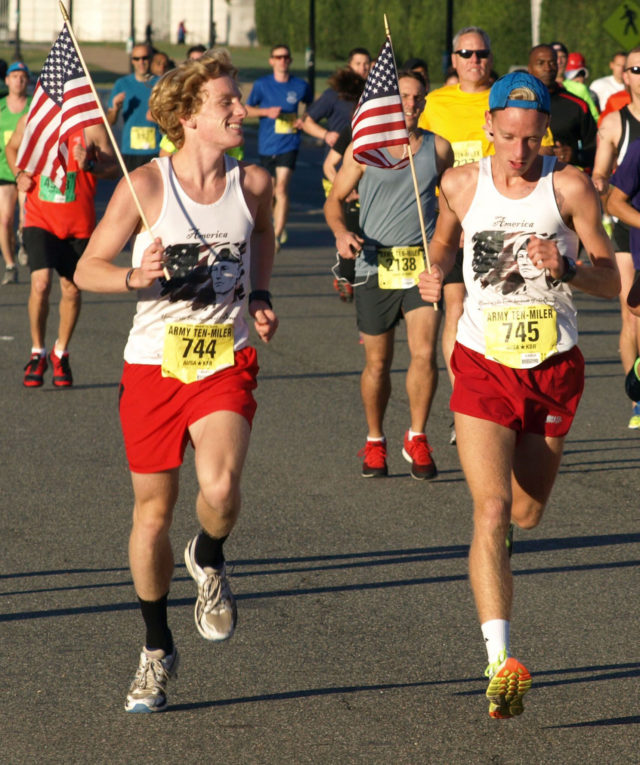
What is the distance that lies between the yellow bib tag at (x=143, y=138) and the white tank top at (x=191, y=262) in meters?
10.3

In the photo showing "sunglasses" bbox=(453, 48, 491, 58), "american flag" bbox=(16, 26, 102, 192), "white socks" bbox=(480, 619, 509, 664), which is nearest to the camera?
"white socks" bbox=(480, 619, 509, 664)

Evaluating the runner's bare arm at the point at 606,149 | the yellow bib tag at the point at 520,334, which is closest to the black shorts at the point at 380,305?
the runner's bare arm at the point at 606,149

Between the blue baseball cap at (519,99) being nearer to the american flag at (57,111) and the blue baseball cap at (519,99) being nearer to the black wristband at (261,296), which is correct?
the black wristband at (261,296)

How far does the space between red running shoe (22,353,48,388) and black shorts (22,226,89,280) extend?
62cm

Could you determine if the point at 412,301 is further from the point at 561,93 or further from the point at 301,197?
the point at 301,197

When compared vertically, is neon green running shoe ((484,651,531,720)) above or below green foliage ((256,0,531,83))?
above

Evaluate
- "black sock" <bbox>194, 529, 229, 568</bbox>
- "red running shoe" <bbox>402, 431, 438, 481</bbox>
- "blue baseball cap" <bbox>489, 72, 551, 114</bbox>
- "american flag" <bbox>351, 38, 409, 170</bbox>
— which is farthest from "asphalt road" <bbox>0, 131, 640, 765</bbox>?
"blue baseball cap" <bbox>489, 72, 551, 114</bbox>

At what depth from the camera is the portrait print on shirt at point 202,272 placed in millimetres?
4793

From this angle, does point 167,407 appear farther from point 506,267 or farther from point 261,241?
point 506,267

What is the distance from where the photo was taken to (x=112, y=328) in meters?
12.5

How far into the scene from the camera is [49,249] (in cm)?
1019

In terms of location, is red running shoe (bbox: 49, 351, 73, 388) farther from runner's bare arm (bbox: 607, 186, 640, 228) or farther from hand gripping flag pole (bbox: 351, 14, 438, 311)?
runner's bare arm (bbox: 607, 186, 640, 228)

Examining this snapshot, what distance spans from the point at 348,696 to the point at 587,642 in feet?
3.36

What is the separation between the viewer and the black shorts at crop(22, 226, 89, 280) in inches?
400
